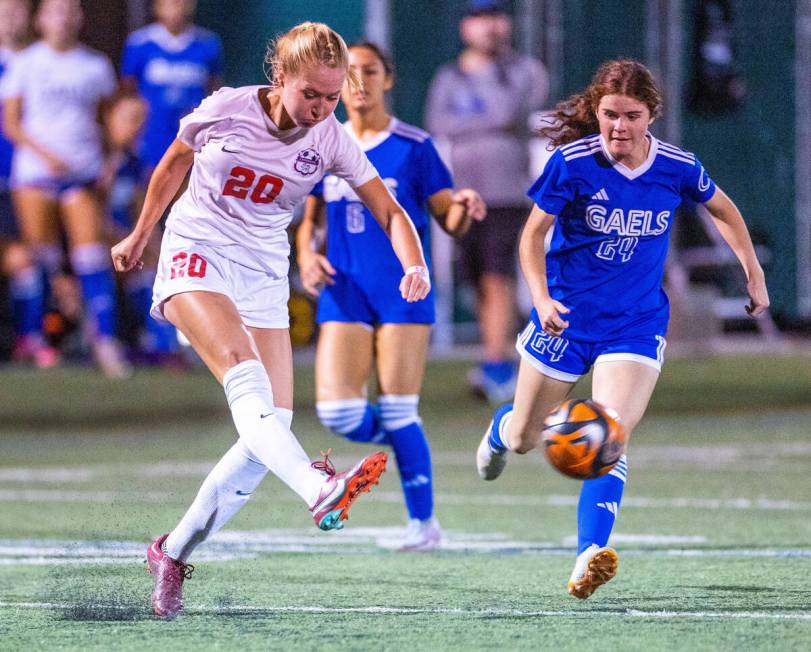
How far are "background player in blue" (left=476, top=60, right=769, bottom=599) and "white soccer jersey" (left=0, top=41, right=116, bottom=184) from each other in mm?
8868

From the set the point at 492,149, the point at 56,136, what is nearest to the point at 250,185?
the point at 492,149

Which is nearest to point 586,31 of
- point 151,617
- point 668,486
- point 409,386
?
point 668,486

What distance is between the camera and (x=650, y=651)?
5070 mm

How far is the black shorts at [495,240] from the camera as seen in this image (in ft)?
47.5

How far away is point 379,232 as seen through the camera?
822 centimetres

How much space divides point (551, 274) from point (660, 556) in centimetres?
141

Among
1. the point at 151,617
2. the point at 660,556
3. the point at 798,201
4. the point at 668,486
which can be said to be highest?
the point at 151,617

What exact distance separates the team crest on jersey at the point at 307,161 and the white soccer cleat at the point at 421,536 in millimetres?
2265

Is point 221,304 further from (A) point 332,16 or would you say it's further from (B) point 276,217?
(A) point 332,16

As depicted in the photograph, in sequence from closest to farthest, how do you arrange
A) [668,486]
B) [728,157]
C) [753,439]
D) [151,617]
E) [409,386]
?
[151,617], [409,386], [668,486], [753,439], [728,157]

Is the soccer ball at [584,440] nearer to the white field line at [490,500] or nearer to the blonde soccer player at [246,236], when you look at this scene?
the blonde soccer player at [246,236]

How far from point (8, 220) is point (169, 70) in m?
1.86

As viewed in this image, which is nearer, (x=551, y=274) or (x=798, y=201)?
(x=551, y=274)

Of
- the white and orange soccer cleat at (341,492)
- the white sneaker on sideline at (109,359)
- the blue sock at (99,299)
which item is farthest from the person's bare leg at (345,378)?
the white sneaker on sideline at (109,359)
